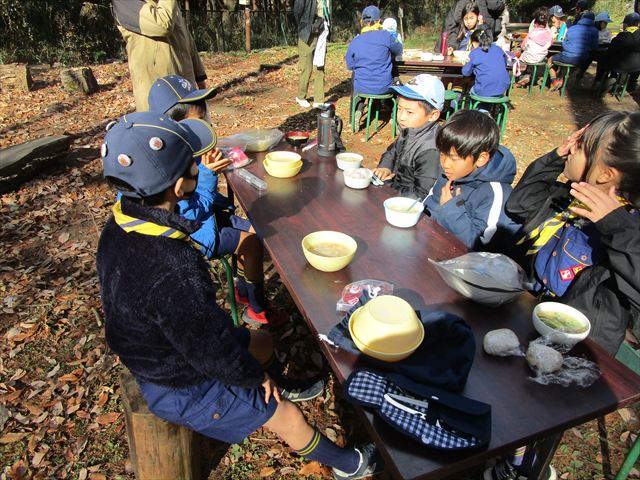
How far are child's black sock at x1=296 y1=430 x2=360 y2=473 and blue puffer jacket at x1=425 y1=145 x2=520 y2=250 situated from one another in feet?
4.47

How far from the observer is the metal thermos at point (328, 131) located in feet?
10.7

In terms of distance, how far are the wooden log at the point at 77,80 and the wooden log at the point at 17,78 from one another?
0.71 meters

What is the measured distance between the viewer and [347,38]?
2022 cm

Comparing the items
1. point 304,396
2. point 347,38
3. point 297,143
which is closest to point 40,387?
point 304,396

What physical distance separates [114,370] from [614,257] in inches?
127

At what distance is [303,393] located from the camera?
2.72 metres

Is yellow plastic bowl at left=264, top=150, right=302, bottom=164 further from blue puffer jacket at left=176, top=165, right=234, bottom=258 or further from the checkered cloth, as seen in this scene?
the checkered cloth

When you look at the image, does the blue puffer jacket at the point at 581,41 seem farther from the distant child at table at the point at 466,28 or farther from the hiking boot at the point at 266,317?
the hiking boot at the point at 266,317

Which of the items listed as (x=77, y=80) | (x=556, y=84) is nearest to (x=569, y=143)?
(x=77, y=80)

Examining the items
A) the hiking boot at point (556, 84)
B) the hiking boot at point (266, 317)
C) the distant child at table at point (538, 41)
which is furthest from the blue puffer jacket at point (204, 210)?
the hiking boot at point (556, 84)

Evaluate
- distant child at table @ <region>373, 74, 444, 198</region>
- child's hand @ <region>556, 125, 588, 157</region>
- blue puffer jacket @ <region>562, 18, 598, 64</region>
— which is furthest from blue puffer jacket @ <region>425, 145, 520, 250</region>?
blue puffer jacket @ <region>562, 18, 598, 64</region>

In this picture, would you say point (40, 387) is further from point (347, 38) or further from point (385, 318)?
point (347, 38)

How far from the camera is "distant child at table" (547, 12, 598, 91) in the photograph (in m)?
9.57

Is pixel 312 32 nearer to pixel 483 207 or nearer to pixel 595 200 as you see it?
pixel 483 207
